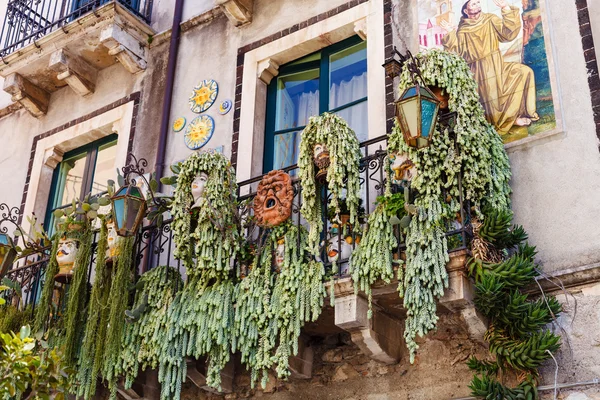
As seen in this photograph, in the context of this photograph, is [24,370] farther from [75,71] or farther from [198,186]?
[75,71]

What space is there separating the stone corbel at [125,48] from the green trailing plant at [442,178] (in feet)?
13.4

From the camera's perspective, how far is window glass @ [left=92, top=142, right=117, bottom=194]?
10.4 metres

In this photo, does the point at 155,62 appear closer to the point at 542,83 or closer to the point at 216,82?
the point at 216,82

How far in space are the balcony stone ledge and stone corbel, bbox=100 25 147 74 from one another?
4.61 m

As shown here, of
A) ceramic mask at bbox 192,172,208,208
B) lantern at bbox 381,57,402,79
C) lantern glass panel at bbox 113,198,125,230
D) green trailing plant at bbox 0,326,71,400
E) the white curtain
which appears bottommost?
green trailing plant at bbox 0,326,71,400

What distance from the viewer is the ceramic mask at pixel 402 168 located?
7.05 metres

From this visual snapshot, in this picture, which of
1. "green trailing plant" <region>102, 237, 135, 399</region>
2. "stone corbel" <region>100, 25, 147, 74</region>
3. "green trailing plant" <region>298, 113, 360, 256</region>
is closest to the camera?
"green trailing plant" <region>298, 113, 360, 256</region>

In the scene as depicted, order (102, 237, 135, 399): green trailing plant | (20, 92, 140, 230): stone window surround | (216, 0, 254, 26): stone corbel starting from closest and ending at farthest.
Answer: (102, 237, 135, 399): green trailing plant
(216, 0, 254, 26): stone corbel
(20, 92, 140, 230): stone window surround

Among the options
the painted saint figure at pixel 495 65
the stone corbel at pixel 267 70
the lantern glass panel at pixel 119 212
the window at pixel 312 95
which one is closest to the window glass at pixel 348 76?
the window at pixel 312 95

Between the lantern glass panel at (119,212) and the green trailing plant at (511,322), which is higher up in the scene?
the lantern glass panel at (119,212)

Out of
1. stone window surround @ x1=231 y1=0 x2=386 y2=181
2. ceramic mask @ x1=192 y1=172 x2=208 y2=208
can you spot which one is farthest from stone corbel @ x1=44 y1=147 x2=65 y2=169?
ceramic mask @ x1=192 y1=172 x2=208 y2=208

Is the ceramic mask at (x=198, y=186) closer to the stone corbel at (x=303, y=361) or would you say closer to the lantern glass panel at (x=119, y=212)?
the lantern glass panel at (x=119, y=212)

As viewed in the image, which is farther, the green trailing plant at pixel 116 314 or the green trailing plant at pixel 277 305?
the green trailing plant at pixel 116 314

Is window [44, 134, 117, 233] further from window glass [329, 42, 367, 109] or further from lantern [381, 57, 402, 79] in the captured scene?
lantern [381, 57, 402, 79]
